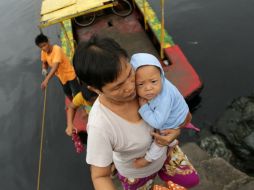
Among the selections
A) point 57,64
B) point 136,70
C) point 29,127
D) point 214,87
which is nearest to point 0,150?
point 29,127

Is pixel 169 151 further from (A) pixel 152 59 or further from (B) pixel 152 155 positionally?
(A) pixel 152 59

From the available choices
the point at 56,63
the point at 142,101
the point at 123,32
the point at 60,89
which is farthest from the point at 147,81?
the point at 60,89

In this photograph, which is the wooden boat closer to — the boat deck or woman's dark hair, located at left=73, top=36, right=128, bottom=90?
the boat deck

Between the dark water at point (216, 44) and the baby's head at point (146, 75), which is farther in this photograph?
the dark water at point (216, 44)

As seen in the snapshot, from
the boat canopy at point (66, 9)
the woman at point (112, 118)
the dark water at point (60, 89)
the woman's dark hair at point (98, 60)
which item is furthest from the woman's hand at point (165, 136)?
the dark water at point (60, 89)

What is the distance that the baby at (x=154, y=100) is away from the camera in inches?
89.7

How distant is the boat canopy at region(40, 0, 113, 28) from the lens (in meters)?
6.06

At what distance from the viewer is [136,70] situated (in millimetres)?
2295

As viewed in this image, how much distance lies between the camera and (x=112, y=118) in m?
2.17

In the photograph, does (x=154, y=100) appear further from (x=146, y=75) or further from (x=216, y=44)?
(x=216, y=44)

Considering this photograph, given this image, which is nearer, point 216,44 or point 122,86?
point 122,86

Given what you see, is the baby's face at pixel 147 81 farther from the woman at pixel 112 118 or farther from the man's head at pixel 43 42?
the man's head at pixel 43 42

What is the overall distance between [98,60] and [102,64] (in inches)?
1.3

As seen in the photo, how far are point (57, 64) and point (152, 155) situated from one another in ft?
13.3
